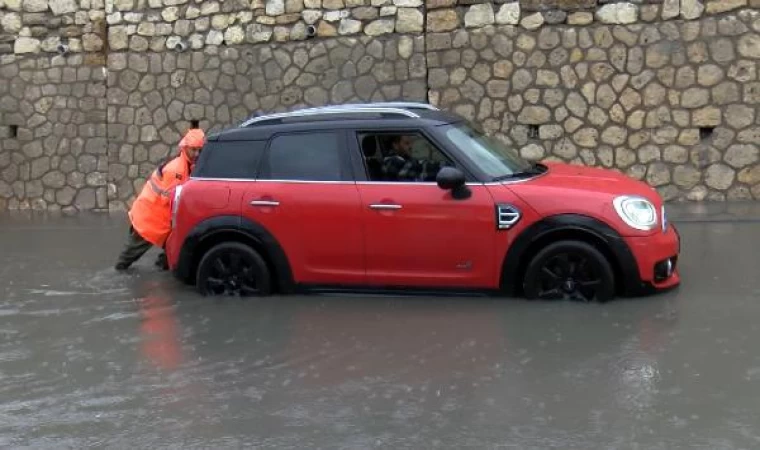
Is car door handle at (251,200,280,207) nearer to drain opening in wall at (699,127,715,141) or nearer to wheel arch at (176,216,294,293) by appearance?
wheel arch at (176,216,294,293)

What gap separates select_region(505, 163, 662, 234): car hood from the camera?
6398 millimetres

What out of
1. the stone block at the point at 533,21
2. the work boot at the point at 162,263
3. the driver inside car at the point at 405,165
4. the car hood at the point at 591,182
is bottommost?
the work boot at the point at 162,263

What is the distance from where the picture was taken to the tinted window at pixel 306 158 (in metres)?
7.05

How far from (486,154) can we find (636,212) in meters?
1.28

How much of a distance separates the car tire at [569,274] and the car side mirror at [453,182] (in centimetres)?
73

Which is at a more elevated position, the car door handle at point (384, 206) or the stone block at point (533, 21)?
the stone block at point (533, 21)

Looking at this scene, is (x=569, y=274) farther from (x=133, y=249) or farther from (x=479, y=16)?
(x=479, y=16)

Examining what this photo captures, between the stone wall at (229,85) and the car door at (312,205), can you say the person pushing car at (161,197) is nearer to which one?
the car door at (312,205)

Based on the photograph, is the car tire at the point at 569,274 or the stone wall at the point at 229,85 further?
the stone wall at the point at 229,85

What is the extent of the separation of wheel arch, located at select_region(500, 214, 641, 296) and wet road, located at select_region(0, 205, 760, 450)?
0.21 metres

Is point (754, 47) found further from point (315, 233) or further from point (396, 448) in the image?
point (396, 448)

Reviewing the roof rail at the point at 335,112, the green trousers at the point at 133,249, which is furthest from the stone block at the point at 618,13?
the green trousers at the point at 133,249

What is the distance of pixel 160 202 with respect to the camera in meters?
8.49

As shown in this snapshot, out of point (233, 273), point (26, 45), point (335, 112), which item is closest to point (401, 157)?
point (335, 112)
